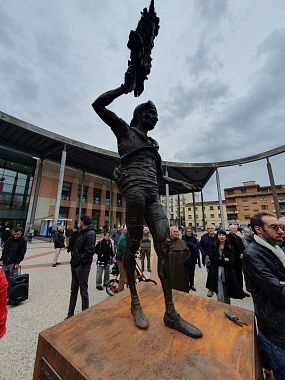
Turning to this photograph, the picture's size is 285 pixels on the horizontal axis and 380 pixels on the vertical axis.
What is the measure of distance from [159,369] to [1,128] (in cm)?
2018

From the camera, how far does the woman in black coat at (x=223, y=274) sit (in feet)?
11.5

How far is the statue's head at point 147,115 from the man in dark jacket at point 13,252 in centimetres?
408

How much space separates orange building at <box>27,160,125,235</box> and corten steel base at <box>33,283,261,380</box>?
20247 mm

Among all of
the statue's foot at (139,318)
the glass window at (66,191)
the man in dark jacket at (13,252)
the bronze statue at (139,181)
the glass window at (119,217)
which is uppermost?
the glass window at (66,191)

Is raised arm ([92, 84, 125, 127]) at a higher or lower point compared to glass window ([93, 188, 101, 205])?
lower

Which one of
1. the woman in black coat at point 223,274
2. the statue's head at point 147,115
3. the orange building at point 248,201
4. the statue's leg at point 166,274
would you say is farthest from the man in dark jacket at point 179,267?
the orange building at point 248,201

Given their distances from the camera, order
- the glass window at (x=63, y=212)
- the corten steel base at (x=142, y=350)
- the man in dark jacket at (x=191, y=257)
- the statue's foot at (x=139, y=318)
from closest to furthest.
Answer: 1. the corten steel base at (x=142, y=350)
2. the statue's foot at (x=139, y=318)
3. the man in dark jacket at (x=191, y=257)
4. the glass window at (x=63, y=212)

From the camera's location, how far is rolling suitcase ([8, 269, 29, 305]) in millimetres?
3850

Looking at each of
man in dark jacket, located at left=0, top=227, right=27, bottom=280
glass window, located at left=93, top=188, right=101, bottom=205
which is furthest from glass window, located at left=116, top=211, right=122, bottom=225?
man in dark jacket, located at left=0, top=227, right=27, bottom=280

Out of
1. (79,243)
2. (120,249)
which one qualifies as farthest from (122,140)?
(120,249)

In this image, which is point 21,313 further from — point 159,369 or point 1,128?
point 1,128

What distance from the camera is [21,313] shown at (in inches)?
139

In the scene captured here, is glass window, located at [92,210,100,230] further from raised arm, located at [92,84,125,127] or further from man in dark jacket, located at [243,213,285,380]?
man in dark jacket, located at [243,213,285,380]

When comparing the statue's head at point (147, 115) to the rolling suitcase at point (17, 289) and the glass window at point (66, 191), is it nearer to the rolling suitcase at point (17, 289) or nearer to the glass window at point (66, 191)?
the rolling suitcase at point (17, 289)
